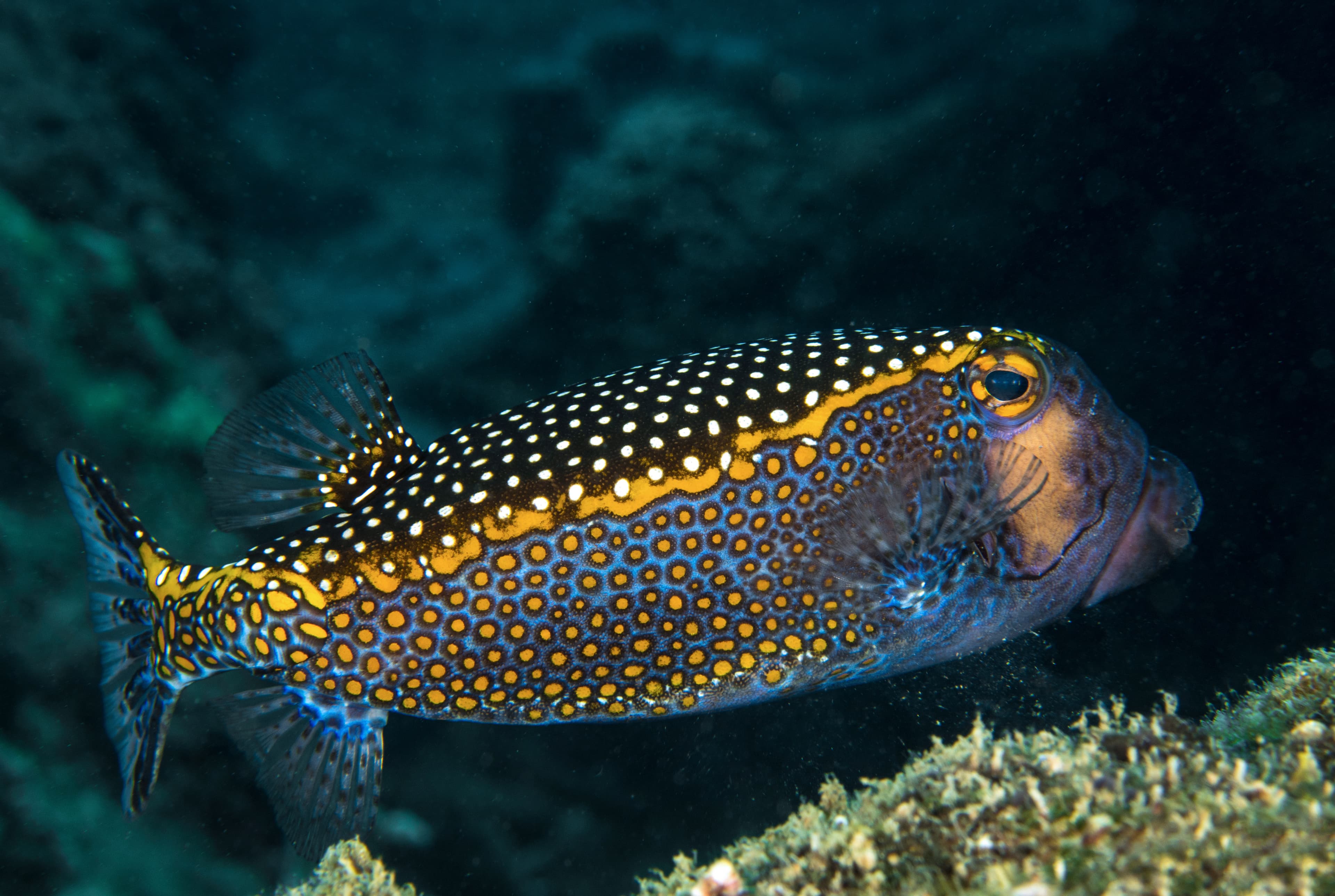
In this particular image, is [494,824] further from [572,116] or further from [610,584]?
[572,116]

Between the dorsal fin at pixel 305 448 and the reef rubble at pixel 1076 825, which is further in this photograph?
the dorsal fin at pixel 305 448

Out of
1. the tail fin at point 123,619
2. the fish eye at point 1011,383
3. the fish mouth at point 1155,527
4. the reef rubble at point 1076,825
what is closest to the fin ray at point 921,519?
the fish eye at point 1011,383

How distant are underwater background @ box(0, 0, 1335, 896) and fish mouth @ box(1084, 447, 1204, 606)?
6.55 feet

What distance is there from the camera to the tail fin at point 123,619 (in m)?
3.07

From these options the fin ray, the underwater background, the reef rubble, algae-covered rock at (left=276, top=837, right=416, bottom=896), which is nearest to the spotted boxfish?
the fin ray

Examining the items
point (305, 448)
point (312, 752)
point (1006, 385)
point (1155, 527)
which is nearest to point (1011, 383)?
point (1006, 385)

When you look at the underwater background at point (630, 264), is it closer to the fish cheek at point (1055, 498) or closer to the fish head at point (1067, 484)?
the fish head at point (1067, 484)

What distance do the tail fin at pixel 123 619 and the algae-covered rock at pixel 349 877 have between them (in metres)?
1.08

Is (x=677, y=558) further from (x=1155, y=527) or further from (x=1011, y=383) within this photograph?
(x=1155, y=527)

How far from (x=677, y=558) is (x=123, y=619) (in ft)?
9.51

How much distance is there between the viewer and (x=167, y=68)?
16.2ft

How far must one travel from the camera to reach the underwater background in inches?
177

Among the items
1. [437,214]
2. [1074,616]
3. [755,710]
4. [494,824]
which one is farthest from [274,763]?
[1074,616]

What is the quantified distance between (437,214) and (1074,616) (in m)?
6.63
